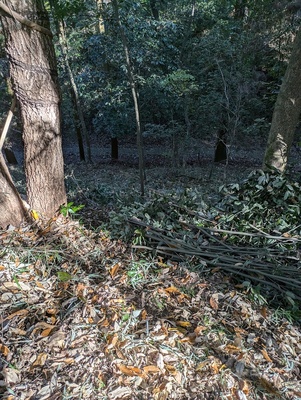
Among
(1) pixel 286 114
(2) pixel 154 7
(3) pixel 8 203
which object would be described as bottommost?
(3) pixel 8 203

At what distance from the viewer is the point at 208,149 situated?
12516mm

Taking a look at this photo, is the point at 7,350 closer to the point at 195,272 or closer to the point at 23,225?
the point at 23,225

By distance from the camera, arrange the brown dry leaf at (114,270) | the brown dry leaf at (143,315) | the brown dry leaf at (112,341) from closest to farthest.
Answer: the brown dry leaf at (112,341) < the brown dry leaf at (143,315) < the brown dry leaf at (114,270)

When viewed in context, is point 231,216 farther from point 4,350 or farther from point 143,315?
point 4,350

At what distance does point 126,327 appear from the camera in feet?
5.69

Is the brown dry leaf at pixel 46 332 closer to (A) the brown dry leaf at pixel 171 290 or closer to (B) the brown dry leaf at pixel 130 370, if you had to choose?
(B) the brown dry leaf at pixel 130 370

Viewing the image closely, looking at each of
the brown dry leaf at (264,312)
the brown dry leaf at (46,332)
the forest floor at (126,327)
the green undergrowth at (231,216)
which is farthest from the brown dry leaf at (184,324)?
the brown dry leaf at (46,332)

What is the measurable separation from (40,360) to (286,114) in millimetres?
3590

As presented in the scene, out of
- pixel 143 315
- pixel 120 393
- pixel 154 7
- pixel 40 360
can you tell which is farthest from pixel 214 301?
pixel 154 7

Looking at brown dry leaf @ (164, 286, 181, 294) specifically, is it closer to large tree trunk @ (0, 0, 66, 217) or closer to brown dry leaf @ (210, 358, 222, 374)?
brown dry leaf @ (210, 358, 222, 374)

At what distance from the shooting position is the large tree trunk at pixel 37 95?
6.90 feet

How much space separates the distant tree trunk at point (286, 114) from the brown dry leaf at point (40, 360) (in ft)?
10.5

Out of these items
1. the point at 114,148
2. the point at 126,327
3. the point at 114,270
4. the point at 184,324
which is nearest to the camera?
the point at 126,327

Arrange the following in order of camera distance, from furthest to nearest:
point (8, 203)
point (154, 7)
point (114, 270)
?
point (154, 7), point (8, 203), point (114, 270)
